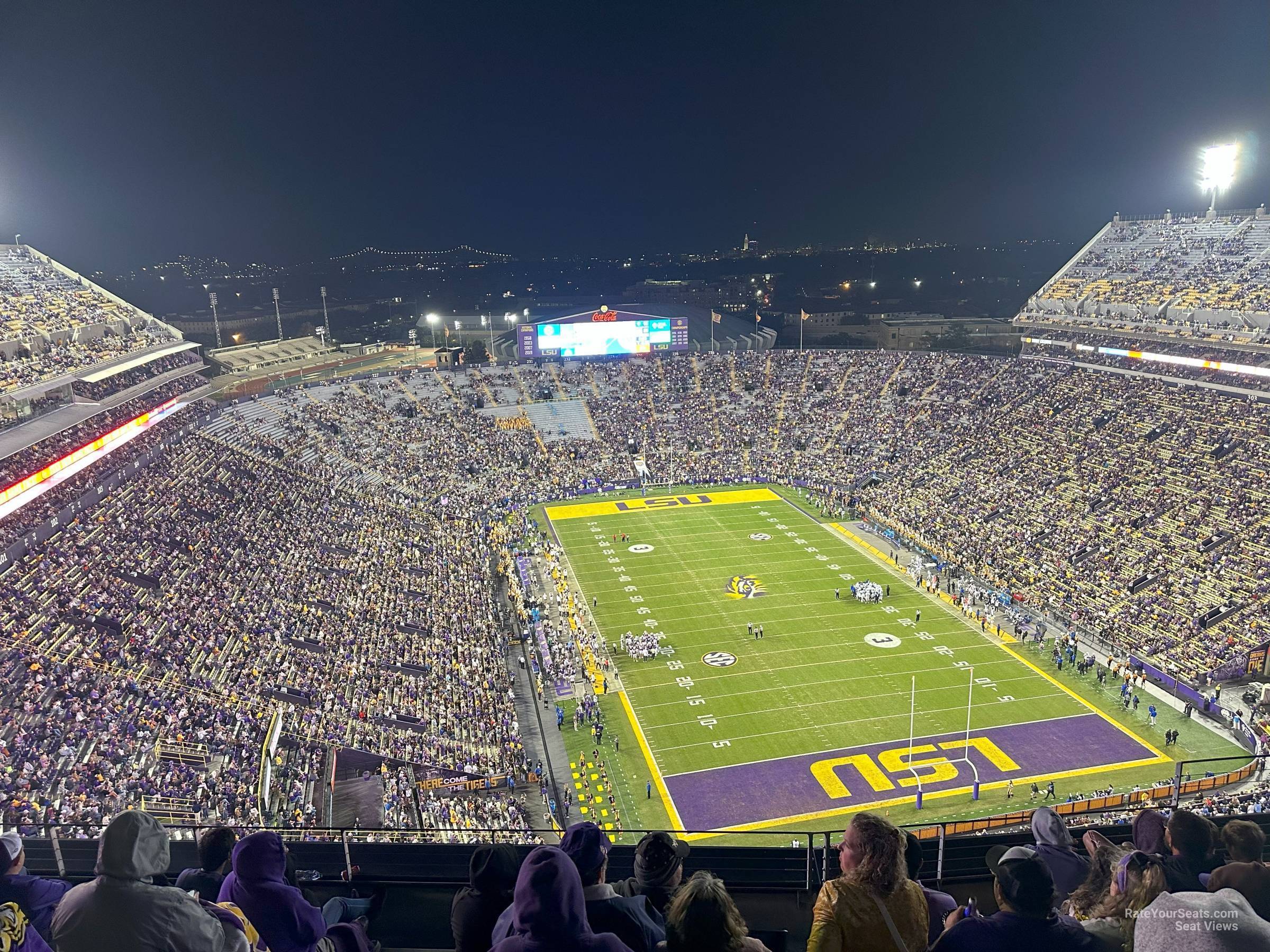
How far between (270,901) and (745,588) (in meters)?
32.5

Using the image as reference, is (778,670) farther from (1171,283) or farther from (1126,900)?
(1171,283)

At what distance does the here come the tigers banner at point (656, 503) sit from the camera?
4797cm

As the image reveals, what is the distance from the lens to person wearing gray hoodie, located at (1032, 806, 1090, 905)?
442 centimetres

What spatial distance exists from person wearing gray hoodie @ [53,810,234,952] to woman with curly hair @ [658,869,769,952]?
1733 mm

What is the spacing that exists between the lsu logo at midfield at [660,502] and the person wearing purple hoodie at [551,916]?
4509 cm

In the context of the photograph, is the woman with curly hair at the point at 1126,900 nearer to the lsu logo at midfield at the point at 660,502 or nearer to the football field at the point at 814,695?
the football field at the point at 814,695

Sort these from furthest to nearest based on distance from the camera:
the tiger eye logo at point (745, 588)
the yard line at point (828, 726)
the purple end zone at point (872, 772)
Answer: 1. the tiger eye logo at point (745, 588)
2. the yard line at point (828, 726)
3. the purple end zone at point (872, 772)

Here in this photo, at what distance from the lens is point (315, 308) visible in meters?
132

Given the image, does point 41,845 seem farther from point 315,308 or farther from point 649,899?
point 315,308

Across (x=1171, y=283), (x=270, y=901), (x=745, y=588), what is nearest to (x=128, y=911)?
(x=270, y=901)

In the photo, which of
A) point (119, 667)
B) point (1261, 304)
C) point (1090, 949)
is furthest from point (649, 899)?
point (1261, 304)

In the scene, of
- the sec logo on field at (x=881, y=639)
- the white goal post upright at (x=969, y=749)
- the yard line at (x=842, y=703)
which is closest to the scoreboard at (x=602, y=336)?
the sec logo on field at (x=881, y=639)

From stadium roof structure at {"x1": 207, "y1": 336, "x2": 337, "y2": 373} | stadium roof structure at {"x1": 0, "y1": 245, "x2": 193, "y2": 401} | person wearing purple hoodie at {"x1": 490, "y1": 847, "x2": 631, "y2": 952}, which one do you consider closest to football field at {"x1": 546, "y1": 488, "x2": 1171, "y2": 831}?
person wearing purple hoodie at {"x1": 490, "y1": 847, "x2": 631, "y2": 952}

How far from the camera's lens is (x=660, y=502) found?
5016 centimetres
